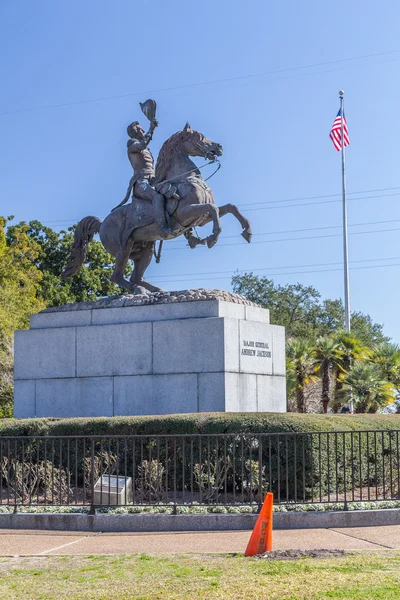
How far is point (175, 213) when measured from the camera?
18125 mm

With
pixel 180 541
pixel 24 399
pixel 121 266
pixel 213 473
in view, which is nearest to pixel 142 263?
pixel 121 266

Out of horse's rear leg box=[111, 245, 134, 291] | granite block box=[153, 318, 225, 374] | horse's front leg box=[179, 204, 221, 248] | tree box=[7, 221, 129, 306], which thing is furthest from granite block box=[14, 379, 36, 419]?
tree box=[7, 221, 129, 306]

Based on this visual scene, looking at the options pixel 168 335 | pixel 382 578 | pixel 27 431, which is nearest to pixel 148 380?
pixel 168 335

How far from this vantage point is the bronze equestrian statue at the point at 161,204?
59.1 feet

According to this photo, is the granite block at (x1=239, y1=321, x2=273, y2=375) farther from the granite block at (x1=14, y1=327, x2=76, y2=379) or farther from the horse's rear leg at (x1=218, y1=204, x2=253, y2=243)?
the granite block at (x1=14, y1=327, x2=76, y2=379)

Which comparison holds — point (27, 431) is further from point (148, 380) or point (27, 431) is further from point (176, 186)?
point (176, 186)

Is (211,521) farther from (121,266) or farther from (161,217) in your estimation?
(121,266)

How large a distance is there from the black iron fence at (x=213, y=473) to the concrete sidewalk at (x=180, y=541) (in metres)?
0.84

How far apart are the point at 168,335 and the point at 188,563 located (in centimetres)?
875

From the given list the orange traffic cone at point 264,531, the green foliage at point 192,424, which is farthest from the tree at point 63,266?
the orange traffic cone at point 264,531

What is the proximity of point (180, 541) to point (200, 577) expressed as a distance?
2531 millimetres

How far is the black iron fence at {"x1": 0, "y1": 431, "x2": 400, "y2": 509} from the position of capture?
11984 mm

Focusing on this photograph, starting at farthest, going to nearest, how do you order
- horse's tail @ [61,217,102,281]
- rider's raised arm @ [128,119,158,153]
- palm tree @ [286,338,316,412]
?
palm tree @ [286,338,316,412] < horse's tail @ [61,217,102,281] < rider's raised arm @ [128,119,158,153]

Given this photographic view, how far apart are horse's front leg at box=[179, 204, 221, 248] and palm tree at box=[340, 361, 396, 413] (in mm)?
11960
